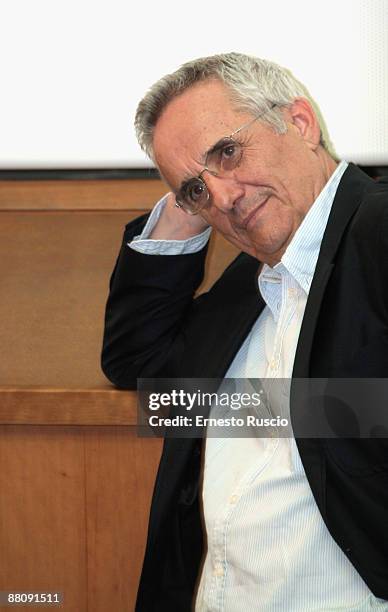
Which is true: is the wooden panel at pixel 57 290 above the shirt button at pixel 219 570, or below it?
above

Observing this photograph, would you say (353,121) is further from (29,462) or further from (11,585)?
(11,585)

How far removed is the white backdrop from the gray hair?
0.63m

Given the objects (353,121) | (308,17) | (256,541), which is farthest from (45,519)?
(308,17)

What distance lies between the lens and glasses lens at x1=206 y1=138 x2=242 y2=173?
4.27 feet

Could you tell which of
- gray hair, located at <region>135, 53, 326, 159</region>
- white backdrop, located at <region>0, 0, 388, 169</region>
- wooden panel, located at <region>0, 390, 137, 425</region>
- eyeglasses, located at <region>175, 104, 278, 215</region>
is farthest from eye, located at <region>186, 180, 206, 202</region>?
white backdrop, located at <region>0, 0, 388, 169</region>

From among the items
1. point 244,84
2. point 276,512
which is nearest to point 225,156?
point 244,84

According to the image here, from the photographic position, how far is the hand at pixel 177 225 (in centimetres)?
156

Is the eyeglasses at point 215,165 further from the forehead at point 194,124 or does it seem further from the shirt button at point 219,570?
the shirt button at point 219,570

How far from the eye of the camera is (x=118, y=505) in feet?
5.31

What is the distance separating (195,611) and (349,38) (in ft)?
4.35

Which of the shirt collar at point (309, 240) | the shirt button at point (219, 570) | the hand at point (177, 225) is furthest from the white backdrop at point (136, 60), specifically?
the shirt button at point (219, 570)

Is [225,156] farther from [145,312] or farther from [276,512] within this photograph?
[276,512]

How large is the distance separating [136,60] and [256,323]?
33.1 inches

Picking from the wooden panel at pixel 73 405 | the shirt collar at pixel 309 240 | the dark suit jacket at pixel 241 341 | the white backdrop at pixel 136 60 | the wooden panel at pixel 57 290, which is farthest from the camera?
the white backdrop at pixel 136 60
